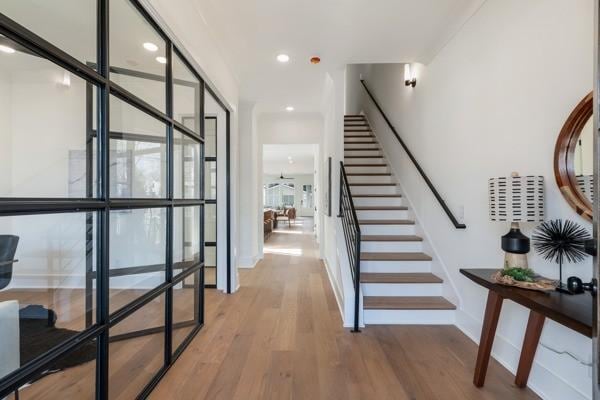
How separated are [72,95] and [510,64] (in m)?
2.68

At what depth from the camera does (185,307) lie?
8.46 feet

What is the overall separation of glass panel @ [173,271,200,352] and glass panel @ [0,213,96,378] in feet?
2.61

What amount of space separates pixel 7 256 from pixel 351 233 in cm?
255

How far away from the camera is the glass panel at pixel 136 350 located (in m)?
1.73

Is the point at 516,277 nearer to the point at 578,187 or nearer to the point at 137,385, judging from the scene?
the point at 578,187

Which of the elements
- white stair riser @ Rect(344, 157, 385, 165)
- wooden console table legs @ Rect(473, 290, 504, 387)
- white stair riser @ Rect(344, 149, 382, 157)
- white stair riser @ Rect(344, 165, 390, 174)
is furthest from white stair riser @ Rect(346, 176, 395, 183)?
wooden console table legs @ Rect(473, 290, 504, 387)

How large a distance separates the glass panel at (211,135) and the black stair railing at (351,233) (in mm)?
1746

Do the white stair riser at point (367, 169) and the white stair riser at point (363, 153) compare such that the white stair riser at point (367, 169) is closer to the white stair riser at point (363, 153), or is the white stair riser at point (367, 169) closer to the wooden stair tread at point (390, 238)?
the white stair riser at point (363, 153)

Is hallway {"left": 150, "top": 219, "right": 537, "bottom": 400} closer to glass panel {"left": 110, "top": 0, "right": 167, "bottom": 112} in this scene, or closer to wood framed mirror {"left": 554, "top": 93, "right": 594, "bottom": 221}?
wood framed mirror {"left": 554, "top": 93, "right": 594, "bottom": 221}

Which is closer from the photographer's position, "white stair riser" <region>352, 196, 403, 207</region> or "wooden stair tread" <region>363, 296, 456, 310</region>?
"wooden stair tread" <region>363, 296, 456, 310</region>

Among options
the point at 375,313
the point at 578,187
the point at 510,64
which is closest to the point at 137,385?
the point at 375,313

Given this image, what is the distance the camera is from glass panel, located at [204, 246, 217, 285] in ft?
13.4

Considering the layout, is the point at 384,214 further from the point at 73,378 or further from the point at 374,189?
the point at 73,378

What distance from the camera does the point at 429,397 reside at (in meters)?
1.83
